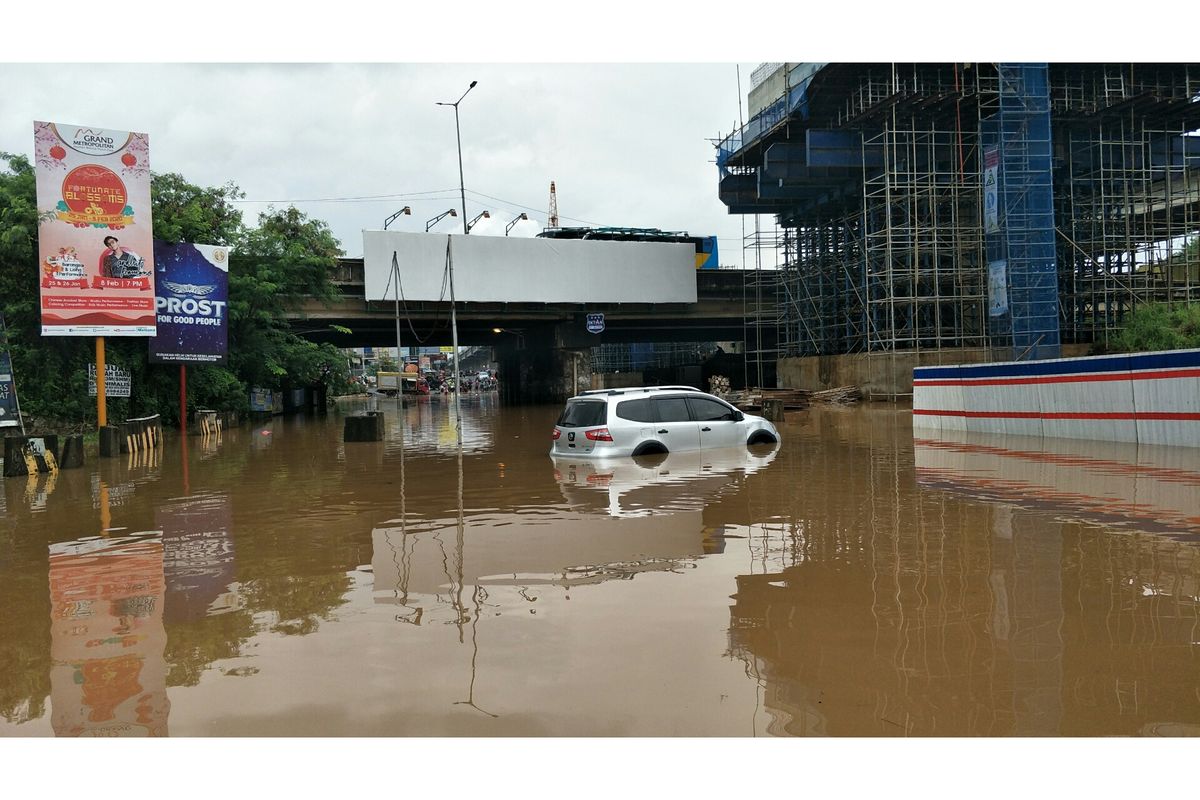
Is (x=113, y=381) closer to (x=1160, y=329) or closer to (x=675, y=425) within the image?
(x=675, y=425)

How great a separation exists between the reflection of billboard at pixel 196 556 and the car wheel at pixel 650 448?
256 inches

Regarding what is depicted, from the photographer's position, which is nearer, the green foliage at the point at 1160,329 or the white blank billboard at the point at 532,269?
→ the green foliage at the point at 1160,329

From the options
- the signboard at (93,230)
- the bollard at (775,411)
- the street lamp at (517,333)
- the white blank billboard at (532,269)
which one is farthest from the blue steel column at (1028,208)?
the signboard at (93,230)

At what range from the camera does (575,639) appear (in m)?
5.66

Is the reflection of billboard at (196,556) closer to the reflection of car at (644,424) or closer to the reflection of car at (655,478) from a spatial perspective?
the reflection of car at (655,478)

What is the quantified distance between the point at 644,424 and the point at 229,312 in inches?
1011

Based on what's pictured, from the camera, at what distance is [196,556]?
884 centimetres

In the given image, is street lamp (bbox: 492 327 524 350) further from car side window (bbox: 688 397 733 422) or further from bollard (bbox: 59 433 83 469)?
car side window (bbox: 688 397 733 422)

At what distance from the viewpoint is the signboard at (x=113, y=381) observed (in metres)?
28.8

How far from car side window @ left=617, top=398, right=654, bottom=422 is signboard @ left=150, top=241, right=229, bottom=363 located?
20.6 metres

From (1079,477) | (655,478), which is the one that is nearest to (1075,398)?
(1079,477)

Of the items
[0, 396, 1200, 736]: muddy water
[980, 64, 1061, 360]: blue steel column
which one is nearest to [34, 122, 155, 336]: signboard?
[0, 396, 1200, 736]: muddy water

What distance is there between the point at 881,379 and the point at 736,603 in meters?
35.4

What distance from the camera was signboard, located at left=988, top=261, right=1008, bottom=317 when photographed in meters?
37.9
